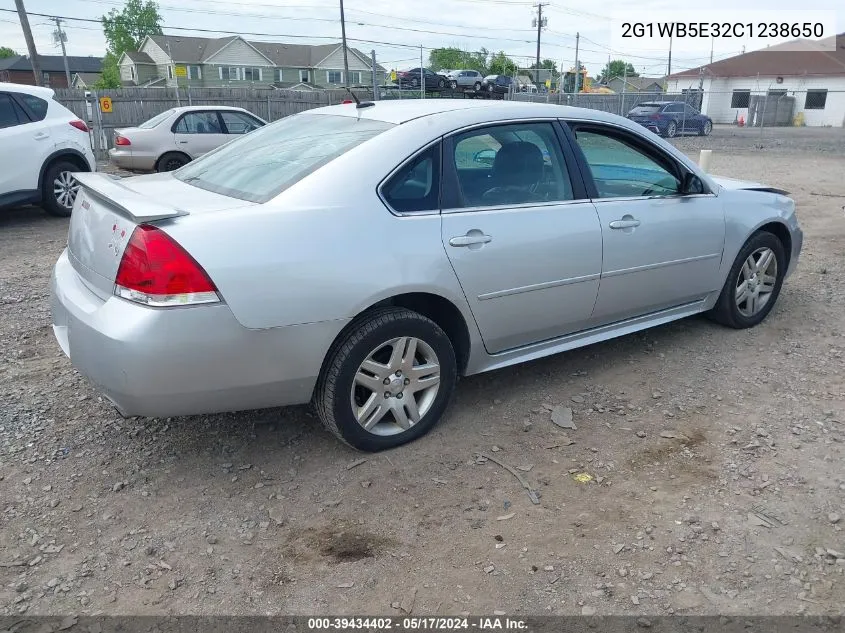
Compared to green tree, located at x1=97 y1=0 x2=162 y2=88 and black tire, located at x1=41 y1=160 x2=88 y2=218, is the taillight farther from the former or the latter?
green tree, located at x1=97 y1=0 x2=162 y2=88

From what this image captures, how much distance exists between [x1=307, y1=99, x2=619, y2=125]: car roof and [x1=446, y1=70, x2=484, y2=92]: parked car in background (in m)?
33.3

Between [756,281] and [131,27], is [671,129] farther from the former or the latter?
[131,27]

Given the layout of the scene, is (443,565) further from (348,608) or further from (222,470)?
(222,470)

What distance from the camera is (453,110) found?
361cm

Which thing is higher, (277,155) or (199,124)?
(277,155)

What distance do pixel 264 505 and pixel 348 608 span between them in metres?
0.74

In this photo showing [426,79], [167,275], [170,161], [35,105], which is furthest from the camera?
[426,79]

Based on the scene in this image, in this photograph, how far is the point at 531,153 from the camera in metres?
3.82

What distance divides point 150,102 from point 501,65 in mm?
56658

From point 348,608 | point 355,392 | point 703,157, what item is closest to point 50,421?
point 355,392

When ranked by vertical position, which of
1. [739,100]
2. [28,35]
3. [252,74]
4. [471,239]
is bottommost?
[739,100]

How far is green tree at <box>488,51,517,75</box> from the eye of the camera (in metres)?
67.5

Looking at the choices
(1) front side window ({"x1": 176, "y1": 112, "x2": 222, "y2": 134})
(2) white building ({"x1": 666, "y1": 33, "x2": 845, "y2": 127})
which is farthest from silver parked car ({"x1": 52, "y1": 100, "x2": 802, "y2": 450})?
(2) white building ({"x1": 666, "y1": 33, "x2": 845, "y2": 127})

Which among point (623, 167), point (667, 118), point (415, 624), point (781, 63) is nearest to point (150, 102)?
point (667, 118)
